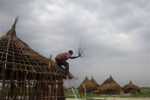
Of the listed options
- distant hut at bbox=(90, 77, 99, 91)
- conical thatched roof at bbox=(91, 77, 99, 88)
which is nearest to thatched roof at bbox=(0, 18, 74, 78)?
distant hut at bbox=(90, 77, 99, 91)

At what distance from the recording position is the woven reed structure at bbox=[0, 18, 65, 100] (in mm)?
8099

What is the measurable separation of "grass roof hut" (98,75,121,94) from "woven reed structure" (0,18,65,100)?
30.1 meters

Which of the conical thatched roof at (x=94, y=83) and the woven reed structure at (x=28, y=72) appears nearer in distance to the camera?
the woven reed structure at (x=28, y=72)

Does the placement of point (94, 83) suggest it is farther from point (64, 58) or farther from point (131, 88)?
point (64, 58)

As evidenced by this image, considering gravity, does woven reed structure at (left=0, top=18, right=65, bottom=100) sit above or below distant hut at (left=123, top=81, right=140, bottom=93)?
above

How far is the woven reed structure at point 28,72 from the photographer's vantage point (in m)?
8.10

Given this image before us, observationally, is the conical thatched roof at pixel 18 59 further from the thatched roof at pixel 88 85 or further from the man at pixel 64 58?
the thatched roof at pixel 88 85

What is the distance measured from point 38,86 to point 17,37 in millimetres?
3230

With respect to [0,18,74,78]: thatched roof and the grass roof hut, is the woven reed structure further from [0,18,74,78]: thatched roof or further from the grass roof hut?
the grass roof hut

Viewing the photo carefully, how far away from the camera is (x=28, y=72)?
27.2 feet

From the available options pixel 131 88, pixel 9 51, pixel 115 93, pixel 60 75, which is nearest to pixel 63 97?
pixel 60 75

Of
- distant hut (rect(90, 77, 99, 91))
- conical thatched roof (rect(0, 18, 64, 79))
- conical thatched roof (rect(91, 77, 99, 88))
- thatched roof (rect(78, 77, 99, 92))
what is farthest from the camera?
conical thatched roof (rect(91, 77, 99, 88))

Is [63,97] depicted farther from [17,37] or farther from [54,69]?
[17,37]

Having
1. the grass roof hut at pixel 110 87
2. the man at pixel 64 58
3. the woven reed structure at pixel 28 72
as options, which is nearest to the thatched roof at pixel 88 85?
the grass roof hut at pixel 110 87
